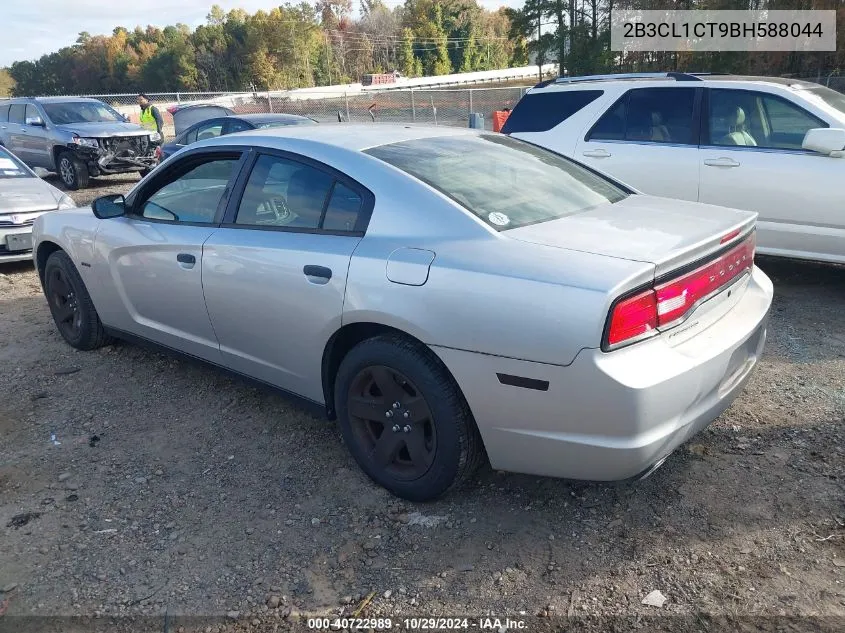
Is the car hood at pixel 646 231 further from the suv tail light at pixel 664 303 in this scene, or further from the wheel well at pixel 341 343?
the wheel well at pixel 341 343

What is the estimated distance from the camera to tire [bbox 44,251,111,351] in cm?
477

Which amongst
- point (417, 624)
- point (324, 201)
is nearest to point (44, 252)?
point (324, 201)

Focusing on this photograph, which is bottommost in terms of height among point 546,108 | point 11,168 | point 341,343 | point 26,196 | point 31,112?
point 341,343

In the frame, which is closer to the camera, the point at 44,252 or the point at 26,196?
the point at 44,252

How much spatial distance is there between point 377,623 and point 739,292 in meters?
2.07

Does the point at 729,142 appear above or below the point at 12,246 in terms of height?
above

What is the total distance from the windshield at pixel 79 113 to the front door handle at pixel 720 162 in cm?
1295

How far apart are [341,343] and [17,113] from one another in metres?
15.0

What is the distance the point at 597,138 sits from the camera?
21.1 ft

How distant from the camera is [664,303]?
248cm

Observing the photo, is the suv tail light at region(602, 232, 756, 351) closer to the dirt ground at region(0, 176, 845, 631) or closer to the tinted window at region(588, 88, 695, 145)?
the dirt ground at region(0, 176, 845, 631)

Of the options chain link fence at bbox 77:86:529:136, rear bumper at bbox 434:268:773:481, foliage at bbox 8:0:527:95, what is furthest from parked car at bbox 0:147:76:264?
foliage at bbox 8:0:527:95

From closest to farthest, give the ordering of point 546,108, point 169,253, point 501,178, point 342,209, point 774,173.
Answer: point 342,209 < point 501,178 < point 169,253 < point 774,173 < point 546,108

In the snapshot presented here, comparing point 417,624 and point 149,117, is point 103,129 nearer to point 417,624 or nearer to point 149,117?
point 149,117
